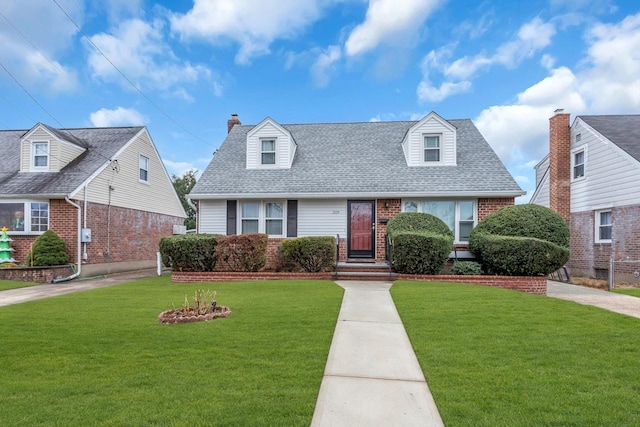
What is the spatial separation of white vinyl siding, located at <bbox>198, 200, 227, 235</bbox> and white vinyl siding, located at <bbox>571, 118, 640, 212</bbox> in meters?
14.1

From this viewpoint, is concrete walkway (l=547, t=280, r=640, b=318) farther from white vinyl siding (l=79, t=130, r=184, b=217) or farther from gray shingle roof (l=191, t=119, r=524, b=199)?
white vinyl siding (l=79, t=130, r=184, b=217)

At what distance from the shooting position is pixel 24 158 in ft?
46.2

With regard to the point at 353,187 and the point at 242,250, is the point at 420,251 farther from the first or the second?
the point at 242,250

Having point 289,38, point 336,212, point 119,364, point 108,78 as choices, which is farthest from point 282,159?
point 119,364

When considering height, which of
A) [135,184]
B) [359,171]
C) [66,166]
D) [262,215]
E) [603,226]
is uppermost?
[66,166]

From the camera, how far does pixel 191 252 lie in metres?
10.3

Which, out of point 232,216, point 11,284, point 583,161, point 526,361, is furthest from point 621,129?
point 11,284

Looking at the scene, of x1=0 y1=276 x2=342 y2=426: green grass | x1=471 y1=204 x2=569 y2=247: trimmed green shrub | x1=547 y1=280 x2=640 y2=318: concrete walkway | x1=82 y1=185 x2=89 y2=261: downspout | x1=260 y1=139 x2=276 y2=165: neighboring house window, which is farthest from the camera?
x1=260 y1=139 x2=276 y2=165: neighboring house window

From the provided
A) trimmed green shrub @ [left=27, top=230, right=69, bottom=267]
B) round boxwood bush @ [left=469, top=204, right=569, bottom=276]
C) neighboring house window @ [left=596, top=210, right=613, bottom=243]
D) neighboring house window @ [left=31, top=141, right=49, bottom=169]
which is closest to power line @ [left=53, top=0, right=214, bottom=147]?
neighboring house window @ [left=31, top=141, right=49, bottom=169]

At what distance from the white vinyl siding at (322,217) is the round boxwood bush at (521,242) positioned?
4.31 m

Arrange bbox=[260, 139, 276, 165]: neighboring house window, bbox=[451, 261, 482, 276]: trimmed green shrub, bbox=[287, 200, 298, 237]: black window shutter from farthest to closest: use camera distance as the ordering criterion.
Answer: bbox=[260, 139, 276, 165]: neighboring house window
bbox=[287, 200, 298, 237]: black window shutter
bbox=[451, 261, 482, 276]: trimmed green shrub

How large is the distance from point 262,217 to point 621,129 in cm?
1451

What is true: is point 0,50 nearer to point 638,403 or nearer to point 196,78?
point 196,78

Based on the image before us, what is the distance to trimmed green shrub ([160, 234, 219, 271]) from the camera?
1034cm
